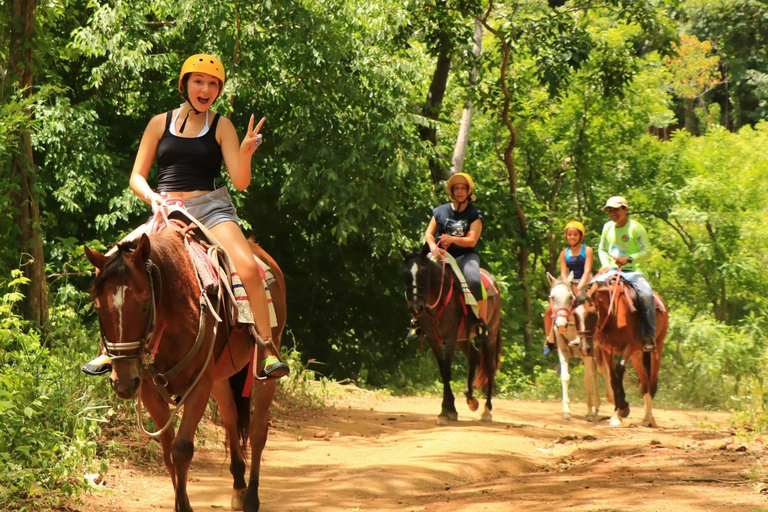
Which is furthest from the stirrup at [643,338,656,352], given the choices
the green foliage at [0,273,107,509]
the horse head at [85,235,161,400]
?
the horse head at [85,235,161,400]

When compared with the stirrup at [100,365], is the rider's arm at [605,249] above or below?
above

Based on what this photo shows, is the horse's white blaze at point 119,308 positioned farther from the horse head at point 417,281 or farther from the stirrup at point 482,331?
the stirrup at point 482,331

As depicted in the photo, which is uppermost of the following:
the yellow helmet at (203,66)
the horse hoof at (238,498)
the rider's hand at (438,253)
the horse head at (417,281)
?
the yellow helmet at (203,66)

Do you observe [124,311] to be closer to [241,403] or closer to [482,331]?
[241,403]

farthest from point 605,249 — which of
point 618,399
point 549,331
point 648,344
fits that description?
point 549,331

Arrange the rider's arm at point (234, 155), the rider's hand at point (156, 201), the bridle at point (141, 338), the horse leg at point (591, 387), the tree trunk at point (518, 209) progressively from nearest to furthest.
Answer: the bridle at point (141, 338) < the rider's hand at point (156, 201) < the rider's arm at point (234, 155) < the horse leg at point (591, 387) < the tree trunk at point (518, 209)

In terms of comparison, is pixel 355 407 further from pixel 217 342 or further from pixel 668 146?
pixel 668 146

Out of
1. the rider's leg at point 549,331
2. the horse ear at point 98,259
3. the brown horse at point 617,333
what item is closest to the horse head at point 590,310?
the brown horse at point 617,333

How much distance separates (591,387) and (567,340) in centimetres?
87

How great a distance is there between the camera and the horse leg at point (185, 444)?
18.5 ft

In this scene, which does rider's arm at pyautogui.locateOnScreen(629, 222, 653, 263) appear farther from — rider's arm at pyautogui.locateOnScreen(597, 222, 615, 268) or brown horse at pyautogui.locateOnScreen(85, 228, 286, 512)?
brown horse at pyautogui.locateOnScreen(85, 228, 286, 512)

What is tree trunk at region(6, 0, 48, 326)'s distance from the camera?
915cm

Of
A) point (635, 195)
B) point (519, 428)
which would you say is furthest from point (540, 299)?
point (519, 428)

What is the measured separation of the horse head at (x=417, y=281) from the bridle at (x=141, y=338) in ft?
21.7
